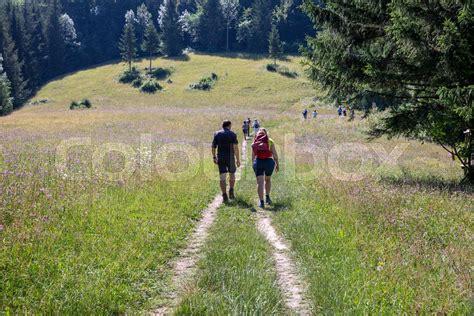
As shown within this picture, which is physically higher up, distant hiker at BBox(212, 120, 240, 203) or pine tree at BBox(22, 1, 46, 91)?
pine tree at BBox(22, 1, 46, 91)

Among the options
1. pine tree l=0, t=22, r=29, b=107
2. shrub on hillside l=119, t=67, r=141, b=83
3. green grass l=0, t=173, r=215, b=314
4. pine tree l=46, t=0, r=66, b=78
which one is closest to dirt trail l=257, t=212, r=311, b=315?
green grass l=0, t=173, r=215, b=314

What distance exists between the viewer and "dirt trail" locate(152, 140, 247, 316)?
4.92 metres

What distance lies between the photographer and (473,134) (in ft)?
37.7

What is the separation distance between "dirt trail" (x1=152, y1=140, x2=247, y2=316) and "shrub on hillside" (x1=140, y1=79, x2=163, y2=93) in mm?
73025

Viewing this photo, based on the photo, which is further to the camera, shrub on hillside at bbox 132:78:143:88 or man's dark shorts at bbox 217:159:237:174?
shrub on hillside at bbox 132:78:143:88

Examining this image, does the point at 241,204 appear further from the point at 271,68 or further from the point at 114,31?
the point at 114,31

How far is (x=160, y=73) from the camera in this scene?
9244cm

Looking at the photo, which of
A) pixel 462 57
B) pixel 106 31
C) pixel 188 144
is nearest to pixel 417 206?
pixel 462 57

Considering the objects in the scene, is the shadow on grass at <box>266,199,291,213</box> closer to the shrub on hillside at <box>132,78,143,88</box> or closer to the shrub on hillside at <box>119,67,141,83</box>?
the shrub on hillside at <box>132,78,143,88</box>

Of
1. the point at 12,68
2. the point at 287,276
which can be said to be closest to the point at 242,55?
the point at 12,68

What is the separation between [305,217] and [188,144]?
15.4 metres

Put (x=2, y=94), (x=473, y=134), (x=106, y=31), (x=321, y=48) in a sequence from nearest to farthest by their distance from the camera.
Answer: (x=473, y=134) < (x=321, y=48) < (x=2, y=94) < (x=106, y=31)

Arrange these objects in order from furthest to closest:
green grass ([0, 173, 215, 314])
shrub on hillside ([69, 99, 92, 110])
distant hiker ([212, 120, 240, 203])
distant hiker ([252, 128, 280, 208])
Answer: shrub on hillside ([69, 99, 92, 110]), distant hiker ([212, 120, 240, 203]), distant hiker ([252, 128, 280, 208]), green grass ([0, 173, 215, 314])

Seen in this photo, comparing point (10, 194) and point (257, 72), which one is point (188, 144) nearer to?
point (10, 194)
